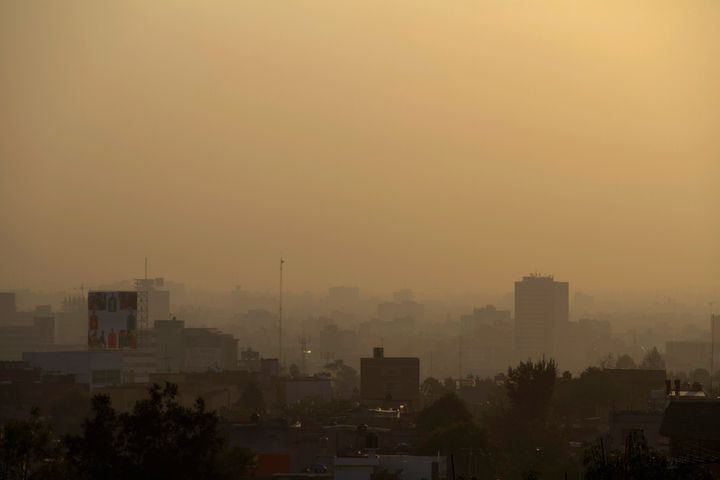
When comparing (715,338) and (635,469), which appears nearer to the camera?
(635,469)

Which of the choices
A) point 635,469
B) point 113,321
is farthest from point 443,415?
point 113,321

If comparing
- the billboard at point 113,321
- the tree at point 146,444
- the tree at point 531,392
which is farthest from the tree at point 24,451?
the billboard at point 113,321

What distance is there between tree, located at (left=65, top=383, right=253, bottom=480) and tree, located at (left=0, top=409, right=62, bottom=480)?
2.32 meters

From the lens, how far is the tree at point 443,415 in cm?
5784

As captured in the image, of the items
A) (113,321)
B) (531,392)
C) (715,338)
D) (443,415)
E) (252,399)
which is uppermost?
(715,338)

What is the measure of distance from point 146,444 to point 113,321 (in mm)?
90556

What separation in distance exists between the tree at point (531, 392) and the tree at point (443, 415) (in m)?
1.72

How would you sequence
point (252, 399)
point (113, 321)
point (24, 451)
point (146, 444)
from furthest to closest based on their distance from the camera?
point (113, 321) → point (252, 399) → point (24, 451) → point (146, 444)

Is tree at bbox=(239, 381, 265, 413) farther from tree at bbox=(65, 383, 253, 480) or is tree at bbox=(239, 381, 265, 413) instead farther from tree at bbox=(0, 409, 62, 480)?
tree at bbox=(65, 383, 253, 480)

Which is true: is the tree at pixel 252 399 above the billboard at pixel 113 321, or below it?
below

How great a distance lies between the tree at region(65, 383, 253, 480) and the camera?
80.4 ft

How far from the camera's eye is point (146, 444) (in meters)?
24.9

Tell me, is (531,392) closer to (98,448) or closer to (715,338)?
(98,448)

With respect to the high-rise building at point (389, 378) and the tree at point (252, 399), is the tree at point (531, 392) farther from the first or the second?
the high-rise building at point (389, 378)
